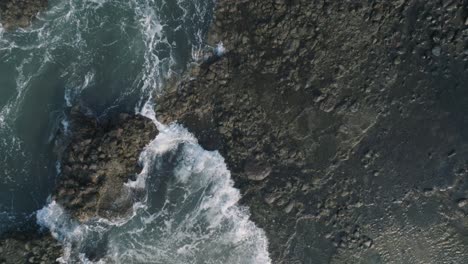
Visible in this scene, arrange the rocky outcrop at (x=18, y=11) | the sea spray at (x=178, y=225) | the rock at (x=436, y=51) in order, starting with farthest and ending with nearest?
the sea spray at (x=178, y=225) < the rocky outcrop at (x=18, y=11) < the rock at (x=436, y=51)

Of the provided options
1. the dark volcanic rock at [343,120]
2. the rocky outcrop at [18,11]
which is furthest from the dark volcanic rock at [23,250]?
the rocky outcrop at [18,11]

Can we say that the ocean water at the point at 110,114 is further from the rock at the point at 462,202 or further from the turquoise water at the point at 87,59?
the rock at the point at 462,202

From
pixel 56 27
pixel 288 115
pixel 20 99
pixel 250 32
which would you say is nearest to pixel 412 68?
pixel 288 115

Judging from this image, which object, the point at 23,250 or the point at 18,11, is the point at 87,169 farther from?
the point at 18,11

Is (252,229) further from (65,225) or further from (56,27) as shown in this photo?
(56,27)

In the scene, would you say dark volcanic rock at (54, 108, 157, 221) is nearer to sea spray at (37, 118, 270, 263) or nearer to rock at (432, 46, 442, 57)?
sea spray at (37, 118, 270, 263)

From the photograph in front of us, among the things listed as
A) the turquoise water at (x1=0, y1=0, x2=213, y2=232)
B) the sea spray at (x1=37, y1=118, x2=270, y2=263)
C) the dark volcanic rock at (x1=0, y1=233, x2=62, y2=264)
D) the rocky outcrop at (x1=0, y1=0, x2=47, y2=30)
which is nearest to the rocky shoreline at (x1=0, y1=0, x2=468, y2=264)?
the dark volcanic rock at (x1=0, y1=233, x2=62, y2=264)
